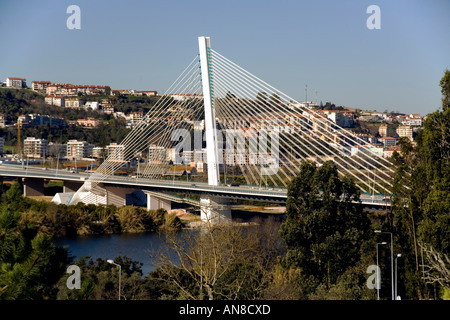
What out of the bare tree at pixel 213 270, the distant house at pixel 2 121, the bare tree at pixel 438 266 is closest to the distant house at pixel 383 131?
the distant house at pixel 2 121

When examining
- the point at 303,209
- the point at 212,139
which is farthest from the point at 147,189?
the point at 303,209

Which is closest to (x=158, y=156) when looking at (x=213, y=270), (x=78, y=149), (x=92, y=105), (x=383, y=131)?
(x=78, y=149)

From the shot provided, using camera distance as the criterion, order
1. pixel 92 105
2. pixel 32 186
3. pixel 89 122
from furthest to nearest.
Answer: pixel 92 105, pixel 89 122, pixel 32 186

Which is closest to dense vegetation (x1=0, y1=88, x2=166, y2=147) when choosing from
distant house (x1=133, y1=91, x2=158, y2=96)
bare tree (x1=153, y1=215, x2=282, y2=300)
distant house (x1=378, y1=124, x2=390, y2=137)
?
distant house (x1=133, y1=91, x2=158, y2=96)

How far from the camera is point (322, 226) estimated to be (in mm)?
10930

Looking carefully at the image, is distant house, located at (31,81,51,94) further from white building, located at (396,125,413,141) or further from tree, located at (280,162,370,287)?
tree, located at (280,162,370,287)

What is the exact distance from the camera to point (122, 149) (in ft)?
81.1

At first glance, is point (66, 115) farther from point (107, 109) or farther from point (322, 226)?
point (322, 226)

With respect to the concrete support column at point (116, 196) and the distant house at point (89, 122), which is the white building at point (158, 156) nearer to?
the concrete support column at point (116, 196)

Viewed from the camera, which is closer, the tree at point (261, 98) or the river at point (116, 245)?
the river at point (116, 245)

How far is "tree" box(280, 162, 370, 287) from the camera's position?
10641mm

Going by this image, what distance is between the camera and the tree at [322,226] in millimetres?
10641

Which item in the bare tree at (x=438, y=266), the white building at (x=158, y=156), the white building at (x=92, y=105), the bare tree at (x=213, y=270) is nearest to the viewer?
the bare tree at (x=438, y=266)

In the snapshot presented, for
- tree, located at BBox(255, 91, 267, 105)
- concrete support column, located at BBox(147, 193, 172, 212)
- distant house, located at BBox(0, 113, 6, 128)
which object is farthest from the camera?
distant house, located at BBox(0, 113, 6, 128)
